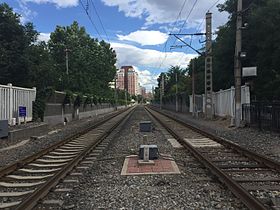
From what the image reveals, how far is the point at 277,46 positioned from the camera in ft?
95.0

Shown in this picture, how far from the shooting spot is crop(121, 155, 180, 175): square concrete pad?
10.2 metres

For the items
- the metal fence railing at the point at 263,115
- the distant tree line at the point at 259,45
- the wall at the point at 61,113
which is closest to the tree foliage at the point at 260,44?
the distant tree line at the point at 259,45

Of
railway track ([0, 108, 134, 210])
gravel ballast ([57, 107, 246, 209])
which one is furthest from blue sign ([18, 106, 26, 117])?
gravel ballast ([57, 107, 246, 209])

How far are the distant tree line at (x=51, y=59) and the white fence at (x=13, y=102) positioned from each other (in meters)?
4.12

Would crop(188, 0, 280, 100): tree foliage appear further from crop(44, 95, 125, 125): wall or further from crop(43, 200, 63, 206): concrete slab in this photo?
crop(43, 200, 63, 206): concrete slab

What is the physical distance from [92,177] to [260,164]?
448 centimetres

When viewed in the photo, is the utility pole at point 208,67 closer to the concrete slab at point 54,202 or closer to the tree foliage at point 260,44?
the tree foliage at point 260,44

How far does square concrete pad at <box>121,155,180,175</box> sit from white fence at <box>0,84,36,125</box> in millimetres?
13030

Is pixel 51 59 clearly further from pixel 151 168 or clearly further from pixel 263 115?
pixel 151 168

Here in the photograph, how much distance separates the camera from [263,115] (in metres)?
22.7

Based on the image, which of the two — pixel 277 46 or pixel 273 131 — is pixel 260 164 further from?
pixel 277 46

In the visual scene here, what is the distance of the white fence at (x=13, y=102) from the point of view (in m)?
23.1

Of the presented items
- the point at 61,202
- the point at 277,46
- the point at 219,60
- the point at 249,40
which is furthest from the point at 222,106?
the point at 61,202

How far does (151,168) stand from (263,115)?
13.5m
